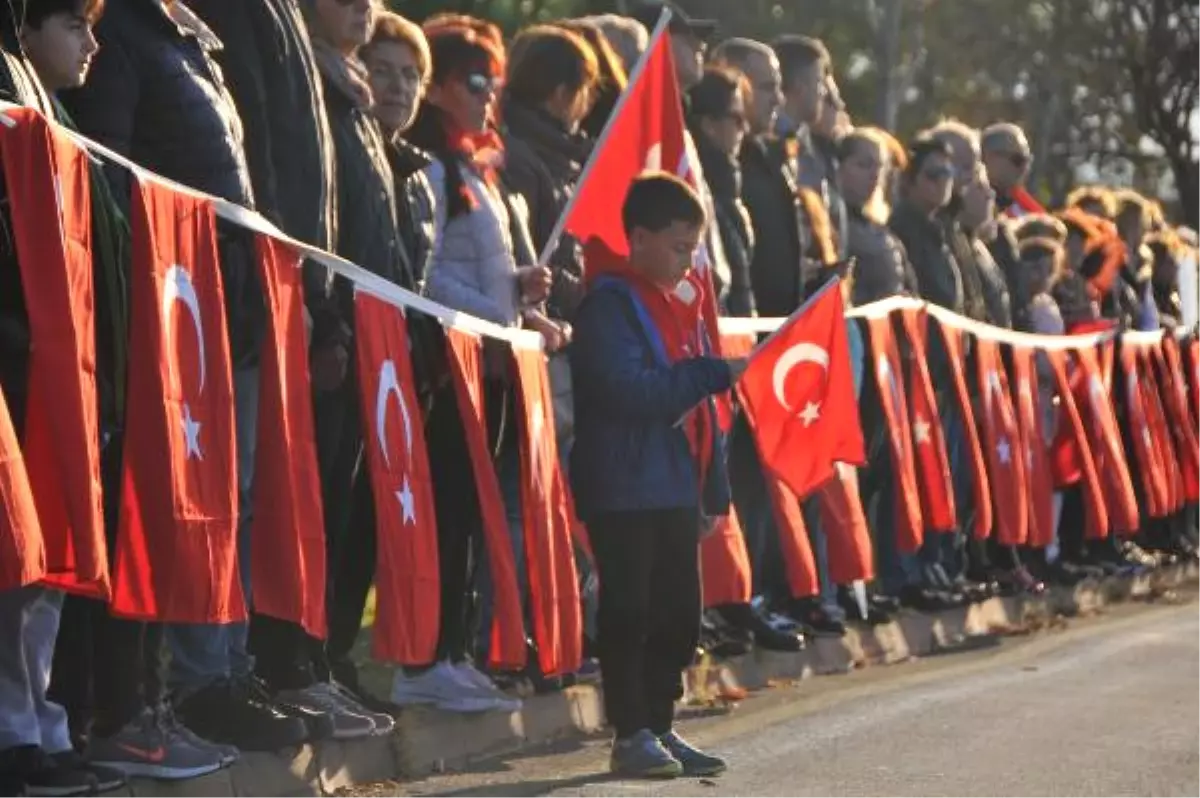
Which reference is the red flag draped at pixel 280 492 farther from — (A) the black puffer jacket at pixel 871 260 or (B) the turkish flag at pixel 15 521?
(A) the black puffer jacket at pixel 871 260

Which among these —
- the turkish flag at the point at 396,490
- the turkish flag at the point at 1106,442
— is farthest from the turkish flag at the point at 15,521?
the turkish flag at the point at 1106,442

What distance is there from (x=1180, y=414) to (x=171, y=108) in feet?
41.2

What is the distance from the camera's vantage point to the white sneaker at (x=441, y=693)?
9430 millimetres

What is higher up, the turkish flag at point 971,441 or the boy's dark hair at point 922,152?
the boy's dark hair at point 922,152

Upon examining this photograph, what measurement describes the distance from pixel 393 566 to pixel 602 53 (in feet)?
8.65

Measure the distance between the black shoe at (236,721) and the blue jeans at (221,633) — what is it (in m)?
0.04

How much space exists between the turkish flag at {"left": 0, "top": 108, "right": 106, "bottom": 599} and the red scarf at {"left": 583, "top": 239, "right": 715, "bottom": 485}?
2.67 metres

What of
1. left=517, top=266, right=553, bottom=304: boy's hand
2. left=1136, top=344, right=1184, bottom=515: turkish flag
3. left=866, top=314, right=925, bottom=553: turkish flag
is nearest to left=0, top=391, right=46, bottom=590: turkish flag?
left=517, top=266, right=553, bottom=304: boy's hand

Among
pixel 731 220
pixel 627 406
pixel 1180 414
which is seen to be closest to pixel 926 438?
pixel 731 220

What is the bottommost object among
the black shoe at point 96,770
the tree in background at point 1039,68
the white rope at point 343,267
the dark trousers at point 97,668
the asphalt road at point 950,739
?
the asphalt road at point 950,739

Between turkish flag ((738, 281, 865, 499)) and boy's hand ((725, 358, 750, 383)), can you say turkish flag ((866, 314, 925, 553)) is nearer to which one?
turkish flag ((738, 281, 865, 499))

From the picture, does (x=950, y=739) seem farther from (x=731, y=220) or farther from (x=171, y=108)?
(x=171, y=108)

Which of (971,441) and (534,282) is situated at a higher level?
(534,282)

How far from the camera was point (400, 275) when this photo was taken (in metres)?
9.27
